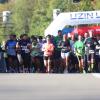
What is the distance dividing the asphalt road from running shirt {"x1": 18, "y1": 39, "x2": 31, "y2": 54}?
492cm

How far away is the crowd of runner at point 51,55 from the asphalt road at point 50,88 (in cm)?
455

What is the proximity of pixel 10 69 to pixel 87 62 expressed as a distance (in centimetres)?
284

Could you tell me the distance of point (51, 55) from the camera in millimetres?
23266

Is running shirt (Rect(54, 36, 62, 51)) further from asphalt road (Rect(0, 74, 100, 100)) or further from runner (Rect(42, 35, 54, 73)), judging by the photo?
asphalt road (Rect(0, 74, 100, 100))

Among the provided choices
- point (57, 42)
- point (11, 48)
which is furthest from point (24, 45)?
point (57, 42)

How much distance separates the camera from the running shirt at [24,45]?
23.4m

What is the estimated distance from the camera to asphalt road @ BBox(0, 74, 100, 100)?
13680mm

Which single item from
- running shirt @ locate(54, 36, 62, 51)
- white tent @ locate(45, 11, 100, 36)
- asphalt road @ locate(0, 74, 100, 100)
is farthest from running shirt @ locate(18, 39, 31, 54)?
white tent @ locate(45, 11, 100, 36)

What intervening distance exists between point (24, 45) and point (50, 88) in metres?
8.31

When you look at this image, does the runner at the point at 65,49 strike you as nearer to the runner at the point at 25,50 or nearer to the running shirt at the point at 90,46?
the running shirt at the point at 90,46

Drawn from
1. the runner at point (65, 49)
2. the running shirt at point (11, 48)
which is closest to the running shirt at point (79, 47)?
the runner at point (65, 49)

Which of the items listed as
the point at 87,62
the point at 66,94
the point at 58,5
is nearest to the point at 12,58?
the point at 87,62

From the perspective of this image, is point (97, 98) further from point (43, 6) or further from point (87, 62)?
point (43, 6)

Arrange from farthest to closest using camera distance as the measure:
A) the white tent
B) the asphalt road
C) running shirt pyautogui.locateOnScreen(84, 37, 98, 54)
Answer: the white tent < running shirt pyautogui.locateOnScreen(84, 37, 98, 54) < the asphalt road
